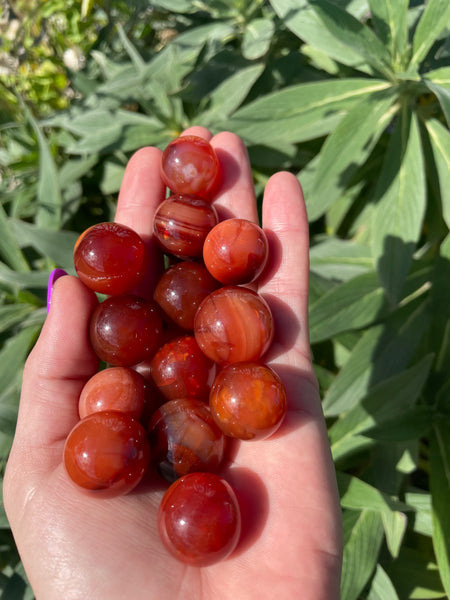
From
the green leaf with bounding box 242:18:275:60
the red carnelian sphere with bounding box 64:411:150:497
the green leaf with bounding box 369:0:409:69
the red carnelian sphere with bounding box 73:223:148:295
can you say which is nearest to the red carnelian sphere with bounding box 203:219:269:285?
the red carnelian sphere with bounding box 73:223:148:295

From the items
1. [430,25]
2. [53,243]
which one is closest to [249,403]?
[53,243]

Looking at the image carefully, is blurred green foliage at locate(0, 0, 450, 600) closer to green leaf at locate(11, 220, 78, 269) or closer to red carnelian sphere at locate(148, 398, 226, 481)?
green leaf at locate(11, 220, 78, 269)

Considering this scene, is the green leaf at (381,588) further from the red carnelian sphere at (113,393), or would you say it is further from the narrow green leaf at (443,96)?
the narrow green leaf at (443,96)

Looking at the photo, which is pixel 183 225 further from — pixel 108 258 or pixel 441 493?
pixel 441 493

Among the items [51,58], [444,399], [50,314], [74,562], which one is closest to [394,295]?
[444,399]

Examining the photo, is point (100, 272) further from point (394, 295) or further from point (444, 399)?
point (444, 399)
